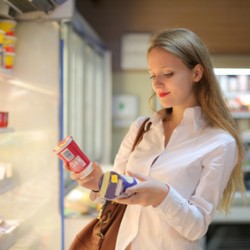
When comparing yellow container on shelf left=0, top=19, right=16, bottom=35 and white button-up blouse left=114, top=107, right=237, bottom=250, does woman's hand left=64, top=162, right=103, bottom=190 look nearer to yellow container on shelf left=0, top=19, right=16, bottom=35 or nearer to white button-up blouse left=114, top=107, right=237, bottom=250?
white button-up blouse left=114, top=107, right=237, bottom=250

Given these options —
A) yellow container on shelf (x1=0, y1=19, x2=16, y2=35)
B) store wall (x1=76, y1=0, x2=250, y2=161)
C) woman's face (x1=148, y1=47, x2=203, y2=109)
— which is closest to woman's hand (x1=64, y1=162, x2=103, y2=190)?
woman's face (x1=148, y1=47, x2=203, y2=109)

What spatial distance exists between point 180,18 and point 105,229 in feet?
12.0

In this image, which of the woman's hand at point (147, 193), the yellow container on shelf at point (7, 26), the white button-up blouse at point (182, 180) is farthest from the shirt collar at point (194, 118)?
the yellow container on shelf at point (7, 26)

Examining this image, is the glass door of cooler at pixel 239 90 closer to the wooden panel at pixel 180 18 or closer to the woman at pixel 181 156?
the wooden panel at pixel 180 18

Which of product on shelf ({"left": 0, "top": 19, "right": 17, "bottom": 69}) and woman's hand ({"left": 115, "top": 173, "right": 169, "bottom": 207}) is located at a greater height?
product on shelf ({"left": 0, "top": 19, "right": 17, "bottom": 69})

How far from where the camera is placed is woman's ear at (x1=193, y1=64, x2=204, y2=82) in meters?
1.52

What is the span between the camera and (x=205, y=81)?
1564 mm

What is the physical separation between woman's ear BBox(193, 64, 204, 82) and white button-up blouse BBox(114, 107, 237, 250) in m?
0.11

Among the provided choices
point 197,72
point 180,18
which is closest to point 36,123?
point 197,72

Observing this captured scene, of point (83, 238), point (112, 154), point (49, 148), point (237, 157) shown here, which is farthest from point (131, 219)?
point (112, 154)

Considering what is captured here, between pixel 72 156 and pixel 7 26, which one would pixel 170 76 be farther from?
pixel 7 26

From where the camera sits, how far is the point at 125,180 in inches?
49.8

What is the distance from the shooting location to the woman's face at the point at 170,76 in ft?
4.85

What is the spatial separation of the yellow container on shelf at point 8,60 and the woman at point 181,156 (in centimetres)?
99
